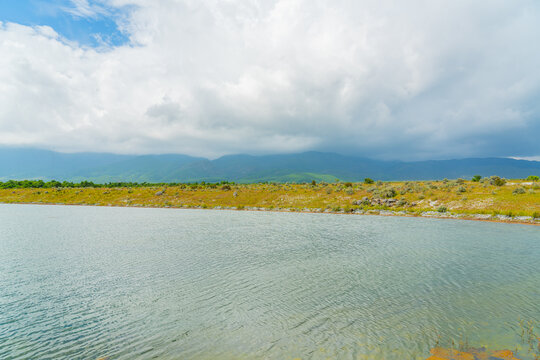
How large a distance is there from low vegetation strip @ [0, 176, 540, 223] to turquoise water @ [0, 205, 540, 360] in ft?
99.8

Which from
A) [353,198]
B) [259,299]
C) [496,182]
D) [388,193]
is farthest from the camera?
[353,198]

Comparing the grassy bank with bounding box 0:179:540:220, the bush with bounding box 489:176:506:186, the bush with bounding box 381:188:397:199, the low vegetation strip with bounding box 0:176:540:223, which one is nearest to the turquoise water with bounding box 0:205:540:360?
the low vegetation strip with bounding box 0:176:540:223

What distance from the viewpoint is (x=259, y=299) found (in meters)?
14.0

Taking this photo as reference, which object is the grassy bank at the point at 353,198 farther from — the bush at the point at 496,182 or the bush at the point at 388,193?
the bush at the point at 496,182

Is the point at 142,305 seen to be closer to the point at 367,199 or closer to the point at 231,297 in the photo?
the point at 231,297

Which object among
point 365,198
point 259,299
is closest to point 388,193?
point 365,198

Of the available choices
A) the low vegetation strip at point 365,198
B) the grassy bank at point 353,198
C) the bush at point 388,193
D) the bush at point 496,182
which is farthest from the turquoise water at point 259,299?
the bush at point 496,182

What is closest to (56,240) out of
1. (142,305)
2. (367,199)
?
(142,305)

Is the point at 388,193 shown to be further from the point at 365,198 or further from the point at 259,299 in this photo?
the point at 259,299

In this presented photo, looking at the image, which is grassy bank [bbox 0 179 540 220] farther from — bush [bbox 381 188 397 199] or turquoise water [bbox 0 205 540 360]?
turquoise water [bbox 0 205 540 360]

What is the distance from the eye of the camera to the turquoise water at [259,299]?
9820 millimetres

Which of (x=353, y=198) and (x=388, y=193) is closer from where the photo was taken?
(x=388, y=193)

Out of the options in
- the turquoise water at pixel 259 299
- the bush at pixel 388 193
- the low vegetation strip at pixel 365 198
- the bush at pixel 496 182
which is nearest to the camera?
the turquoise water at pixel 259 299

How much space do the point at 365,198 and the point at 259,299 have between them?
62615mm
